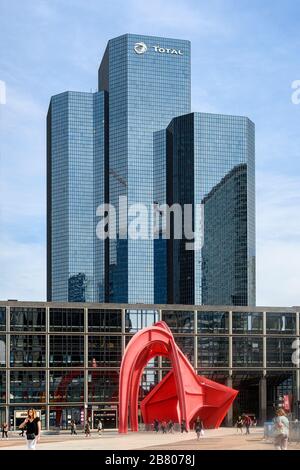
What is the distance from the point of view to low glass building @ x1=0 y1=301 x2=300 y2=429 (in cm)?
8400

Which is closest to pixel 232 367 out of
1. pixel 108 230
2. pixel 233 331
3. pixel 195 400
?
pixel 233 331

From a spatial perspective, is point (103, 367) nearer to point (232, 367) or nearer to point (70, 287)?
point (232, 367)

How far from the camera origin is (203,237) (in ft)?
486

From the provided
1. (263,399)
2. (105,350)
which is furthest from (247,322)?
(105,350)

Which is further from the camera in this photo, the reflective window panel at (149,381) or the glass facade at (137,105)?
the glass facade at (137,105)

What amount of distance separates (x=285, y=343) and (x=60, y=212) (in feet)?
284

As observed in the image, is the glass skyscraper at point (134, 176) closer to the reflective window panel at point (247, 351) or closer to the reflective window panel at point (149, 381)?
the reflective window panel at point (247, 351)

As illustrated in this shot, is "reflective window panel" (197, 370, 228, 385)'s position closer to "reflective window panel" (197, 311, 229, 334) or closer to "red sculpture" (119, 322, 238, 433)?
"reflective window panel" (197, 311, 229, 334)

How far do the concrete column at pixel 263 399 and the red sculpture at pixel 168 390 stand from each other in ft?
94.4

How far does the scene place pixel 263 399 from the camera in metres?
89.4

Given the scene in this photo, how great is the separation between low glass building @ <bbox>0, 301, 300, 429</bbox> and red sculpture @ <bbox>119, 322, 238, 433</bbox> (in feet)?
80.3

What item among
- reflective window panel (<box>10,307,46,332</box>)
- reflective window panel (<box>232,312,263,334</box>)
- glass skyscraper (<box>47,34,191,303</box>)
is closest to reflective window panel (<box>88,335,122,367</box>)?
reflective window panel (<box>10,307,46,332</box>)

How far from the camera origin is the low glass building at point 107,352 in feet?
276

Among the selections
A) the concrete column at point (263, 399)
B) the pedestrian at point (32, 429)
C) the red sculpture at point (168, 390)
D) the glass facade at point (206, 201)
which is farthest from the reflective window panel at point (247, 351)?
the pedestrian at point (32, 429)
